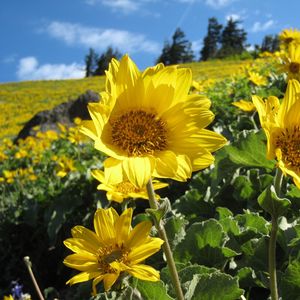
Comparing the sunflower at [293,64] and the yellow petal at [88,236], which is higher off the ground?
the sunflower at [293,64]

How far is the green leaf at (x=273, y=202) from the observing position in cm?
96

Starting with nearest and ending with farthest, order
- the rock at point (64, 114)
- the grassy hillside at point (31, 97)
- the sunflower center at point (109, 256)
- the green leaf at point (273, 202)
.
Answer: the green leaf at point (273, 202) → the sunflower center at point (109, 256) → the rock at point (64, 114) → the grassy hillside at point (31, 97)

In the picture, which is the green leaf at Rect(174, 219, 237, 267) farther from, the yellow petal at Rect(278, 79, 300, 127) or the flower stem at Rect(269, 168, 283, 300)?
the yellow petal at Rect(278, 79, 300, 127)

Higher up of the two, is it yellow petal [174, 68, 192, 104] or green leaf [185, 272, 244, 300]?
yellow petal [174, 68, 192, 104]


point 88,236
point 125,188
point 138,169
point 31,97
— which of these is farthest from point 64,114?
point 31,97

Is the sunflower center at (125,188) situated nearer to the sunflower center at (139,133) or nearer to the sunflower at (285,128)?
the sunflower center at (139,133)

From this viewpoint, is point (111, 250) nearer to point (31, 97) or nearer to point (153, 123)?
point (153, 123)

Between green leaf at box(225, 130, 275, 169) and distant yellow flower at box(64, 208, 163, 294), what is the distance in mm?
526

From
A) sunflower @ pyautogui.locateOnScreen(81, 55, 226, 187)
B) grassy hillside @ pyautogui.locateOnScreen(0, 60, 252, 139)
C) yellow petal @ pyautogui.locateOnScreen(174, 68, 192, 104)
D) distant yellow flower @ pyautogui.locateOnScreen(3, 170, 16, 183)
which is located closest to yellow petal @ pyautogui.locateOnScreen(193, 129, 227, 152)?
sunflower @ pyautogui.locateOnScreen(81, 55, 226, 187)

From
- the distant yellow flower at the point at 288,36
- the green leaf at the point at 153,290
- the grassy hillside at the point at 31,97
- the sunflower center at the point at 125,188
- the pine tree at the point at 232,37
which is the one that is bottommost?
the green leaf at the point at 153,290

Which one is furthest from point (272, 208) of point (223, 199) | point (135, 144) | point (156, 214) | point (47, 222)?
point (47, 222)

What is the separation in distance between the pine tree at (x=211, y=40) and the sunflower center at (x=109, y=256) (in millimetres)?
60912

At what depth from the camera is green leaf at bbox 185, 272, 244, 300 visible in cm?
127

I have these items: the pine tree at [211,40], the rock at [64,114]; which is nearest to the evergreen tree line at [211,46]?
the pine tree at [211,40]
